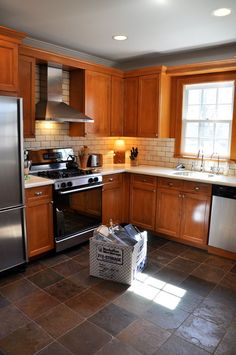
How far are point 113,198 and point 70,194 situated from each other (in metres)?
0.91

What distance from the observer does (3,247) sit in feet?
8.98

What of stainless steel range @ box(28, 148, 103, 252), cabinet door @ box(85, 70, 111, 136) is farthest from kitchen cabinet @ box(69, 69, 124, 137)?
stainless steel range @ box(28, 148, 103, 252)

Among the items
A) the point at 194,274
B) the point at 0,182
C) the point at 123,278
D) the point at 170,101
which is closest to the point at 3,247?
the point at 0,182

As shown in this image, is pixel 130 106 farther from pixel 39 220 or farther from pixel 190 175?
pixel 39 220

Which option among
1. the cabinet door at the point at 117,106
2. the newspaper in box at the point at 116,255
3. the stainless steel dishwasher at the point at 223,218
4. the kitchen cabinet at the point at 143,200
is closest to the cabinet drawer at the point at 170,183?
the kitchen cabinet at the point at 143,200

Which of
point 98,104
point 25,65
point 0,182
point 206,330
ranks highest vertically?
point 25,65

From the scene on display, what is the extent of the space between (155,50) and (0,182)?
2.72 m

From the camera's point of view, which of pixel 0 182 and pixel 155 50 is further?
pixel 155 50

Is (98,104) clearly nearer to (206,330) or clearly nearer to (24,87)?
(24,87)

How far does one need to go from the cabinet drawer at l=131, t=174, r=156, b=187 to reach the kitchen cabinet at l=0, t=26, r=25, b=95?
204 centimetres

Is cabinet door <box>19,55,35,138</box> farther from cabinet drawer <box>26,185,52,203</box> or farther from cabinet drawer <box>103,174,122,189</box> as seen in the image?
cabinet drawer <box>103,174,122,189</box>

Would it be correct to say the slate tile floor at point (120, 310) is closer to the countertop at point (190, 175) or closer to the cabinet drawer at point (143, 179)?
the countertop at point (190, 175)

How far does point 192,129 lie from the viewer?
164 inches

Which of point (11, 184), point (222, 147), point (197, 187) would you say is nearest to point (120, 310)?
point (11, 184)
